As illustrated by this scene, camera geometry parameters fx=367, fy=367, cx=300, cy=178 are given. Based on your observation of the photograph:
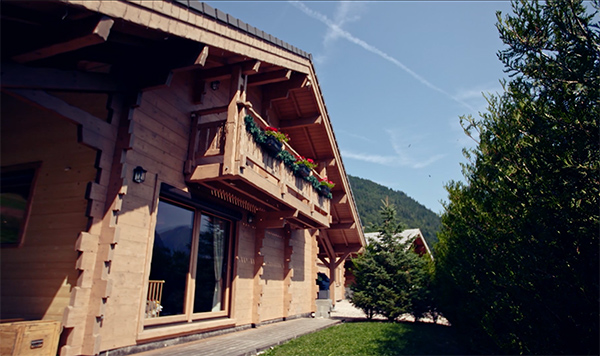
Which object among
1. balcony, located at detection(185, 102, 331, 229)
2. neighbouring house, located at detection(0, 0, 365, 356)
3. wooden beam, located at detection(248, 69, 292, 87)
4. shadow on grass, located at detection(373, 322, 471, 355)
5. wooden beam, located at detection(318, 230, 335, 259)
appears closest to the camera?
neighbouring house, located at detection(0, 0, 365, 356)

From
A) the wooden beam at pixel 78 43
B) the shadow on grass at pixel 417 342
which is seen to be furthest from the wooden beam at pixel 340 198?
the wooden beam at pixel 78 43

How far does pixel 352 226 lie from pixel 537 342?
12958 mm

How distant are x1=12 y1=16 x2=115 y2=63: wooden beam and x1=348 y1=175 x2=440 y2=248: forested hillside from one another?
8818cm

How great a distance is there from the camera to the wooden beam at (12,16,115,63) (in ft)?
14.6

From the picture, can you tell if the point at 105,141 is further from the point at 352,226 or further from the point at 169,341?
the point at 352,226

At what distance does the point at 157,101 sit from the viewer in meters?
7.47

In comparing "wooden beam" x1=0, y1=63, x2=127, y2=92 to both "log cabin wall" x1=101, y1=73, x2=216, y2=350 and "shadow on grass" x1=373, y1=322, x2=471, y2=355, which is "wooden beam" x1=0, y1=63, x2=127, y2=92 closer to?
"log cabin wall" x1=101, y1=73, x2=216, y2=350

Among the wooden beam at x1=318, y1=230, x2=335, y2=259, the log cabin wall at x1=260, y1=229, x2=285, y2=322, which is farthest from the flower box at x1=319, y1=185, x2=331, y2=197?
the wooden beam at x1=318, y1=230, x2=335, y2=259

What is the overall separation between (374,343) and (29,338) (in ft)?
25.1

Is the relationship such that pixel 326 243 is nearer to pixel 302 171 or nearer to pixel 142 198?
pixel 302 171

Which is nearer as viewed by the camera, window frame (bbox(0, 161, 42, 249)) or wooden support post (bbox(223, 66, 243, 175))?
window frame (bbox(0, 161, 42, 249))

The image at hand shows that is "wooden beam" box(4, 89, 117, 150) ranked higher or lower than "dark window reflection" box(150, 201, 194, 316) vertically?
higher

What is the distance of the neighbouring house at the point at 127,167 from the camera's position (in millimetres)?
5090

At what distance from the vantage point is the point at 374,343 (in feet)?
31.6
